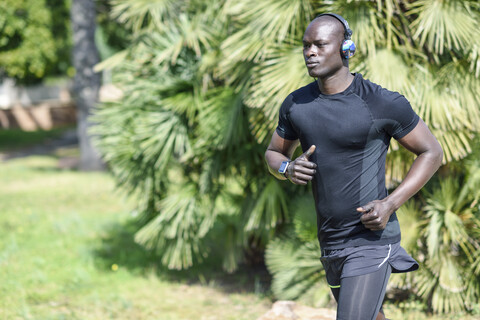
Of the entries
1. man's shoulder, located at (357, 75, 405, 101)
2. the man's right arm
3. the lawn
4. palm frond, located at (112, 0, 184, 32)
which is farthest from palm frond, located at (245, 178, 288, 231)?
man's shoulder, located at (357, 75, 405, 101)

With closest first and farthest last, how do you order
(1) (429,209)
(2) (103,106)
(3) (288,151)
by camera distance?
(3) (288,151), (1) (429,209), (2) (103,106)

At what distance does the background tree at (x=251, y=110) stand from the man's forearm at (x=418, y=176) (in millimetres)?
1871

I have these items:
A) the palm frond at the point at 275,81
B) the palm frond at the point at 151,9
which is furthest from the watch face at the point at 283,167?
the palm frond at the point at 151,9

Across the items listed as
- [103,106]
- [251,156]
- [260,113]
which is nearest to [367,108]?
[260,113]

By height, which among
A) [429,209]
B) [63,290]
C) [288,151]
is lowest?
[63,290]

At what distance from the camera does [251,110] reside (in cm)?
512

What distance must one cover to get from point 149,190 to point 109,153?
1.98 ft

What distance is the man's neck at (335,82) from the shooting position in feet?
8.74

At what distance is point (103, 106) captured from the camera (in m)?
6.54

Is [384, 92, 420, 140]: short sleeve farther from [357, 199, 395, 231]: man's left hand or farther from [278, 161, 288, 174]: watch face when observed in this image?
[278, 161, 288, 174]: watch face

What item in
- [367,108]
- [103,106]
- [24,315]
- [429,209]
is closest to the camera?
[367,108]

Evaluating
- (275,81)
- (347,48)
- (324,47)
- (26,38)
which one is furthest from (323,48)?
(26,38)

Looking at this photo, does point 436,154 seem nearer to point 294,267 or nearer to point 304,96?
point 304,96

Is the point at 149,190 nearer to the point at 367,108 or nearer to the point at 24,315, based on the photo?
the point at 24,315
